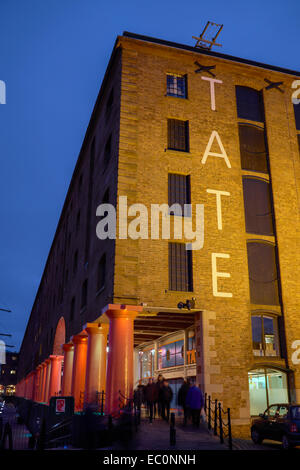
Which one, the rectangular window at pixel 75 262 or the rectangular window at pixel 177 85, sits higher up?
the rectangular window at pixel 177 85

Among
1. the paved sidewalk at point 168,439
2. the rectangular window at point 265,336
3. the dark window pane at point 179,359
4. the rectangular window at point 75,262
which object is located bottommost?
the paved sidewalk at point 168,439

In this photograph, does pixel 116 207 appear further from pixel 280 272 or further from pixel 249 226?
pixel 280 272

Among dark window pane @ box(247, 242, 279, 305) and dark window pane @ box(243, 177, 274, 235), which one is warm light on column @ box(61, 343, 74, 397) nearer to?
dark window pane @ box(247, 242, 279, 305)

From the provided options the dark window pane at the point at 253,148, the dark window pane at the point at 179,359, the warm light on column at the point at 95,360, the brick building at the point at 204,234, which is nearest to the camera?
the brick building at the point at 204,234

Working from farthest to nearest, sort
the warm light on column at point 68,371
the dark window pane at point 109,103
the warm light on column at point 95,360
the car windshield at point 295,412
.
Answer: the warm light on column at point 68,371, the dark window pane at point 109,103, the warm light on column at point 95,360, the car windshield at point 295,412

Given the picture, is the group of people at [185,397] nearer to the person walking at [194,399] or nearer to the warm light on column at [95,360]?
the person walking at [194,399]

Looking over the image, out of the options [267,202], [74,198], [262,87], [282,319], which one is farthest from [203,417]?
[74,198]

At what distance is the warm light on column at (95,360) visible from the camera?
71.0 ft

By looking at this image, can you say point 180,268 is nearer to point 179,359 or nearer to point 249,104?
point 179,359

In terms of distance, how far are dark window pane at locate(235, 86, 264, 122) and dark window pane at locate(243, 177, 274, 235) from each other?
157 inches

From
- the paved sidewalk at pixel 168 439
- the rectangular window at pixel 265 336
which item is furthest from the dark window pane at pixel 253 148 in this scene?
the paved sidewalk at pixel 168 439

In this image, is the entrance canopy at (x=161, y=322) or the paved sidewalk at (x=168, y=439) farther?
the entrance canopy at (x=161, y=322)

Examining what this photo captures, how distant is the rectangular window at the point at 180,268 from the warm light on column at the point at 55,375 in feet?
75.2
